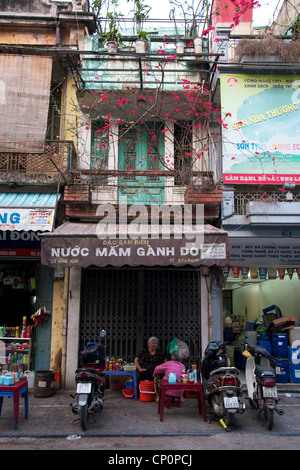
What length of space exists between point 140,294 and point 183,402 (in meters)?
2.85

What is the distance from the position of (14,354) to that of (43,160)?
507 centimetres

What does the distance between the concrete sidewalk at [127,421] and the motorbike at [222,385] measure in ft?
0.97

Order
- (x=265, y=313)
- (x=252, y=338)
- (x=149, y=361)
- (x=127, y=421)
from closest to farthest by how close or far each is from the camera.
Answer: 1. (x=127, y=421)
2. (x=149, y=361)
3. (x=252, y=338)
4. (x=265, y=313)

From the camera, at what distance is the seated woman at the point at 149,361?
8250 millimetres

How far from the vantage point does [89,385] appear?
6230 millimetres

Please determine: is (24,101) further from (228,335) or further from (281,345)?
(228,335)

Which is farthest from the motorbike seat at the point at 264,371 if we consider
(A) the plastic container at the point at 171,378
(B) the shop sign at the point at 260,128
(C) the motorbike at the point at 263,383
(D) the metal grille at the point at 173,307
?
(B) the shop sign at the point at 260,128

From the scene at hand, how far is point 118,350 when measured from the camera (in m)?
9.48

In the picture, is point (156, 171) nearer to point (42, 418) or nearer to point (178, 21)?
point (178, 21)

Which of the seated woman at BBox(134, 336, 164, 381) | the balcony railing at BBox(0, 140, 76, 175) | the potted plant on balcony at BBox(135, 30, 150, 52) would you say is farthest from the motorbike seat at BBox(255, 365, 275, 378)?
the potted plant on balcony at BBox(135, 30, 150, 52)

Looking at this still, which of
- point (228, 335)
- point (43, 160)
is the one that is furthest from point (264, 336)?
point (43, 160)

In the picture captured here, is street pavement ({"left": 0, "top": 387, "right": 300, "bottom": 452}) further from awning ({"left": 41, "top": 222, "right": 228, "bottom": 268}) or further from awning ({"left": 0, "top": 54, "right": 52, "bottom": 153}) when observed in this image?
awning ({"left": 0, "top": 54, "right": 52, "bottom": 153})

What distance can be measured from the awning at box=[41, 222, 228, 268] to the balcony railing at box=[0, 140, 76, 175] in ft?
8.93
